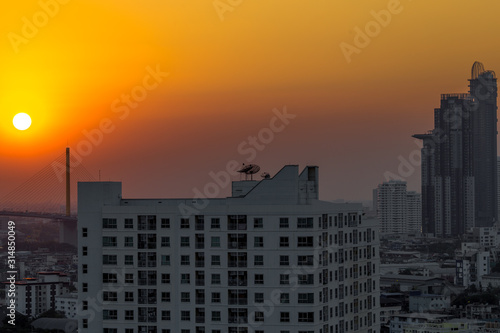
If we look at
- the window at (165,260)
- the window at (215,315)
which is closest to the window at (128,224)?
the window at (165,260)

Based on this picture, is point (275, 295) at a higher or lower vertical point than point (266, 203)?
lower

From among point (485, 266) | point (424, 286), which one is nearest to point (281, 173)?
point (424, 286)

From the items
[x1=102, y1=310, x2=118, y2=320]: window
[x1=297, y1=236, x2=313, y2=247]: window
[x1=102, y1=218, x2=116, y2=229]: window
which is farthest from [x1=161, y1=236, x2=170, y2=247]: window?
[x1=297, y1=236, x2=313, y2=247]: window

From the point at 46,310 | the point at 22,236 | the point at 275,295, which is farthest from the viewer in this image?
the point at 22,236

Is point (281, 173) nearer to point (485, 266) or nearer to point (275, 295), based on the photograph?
point (275, 295)

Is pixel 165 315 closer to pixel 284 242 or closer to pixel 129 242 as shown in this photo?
pixel 129 242

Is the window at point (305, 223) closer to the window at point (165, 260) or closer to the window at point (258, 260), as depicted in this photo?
the window at point (258, 260)

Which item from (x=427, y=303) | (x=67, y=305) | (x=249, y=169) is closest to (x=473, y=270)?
(x=427, y=303)
